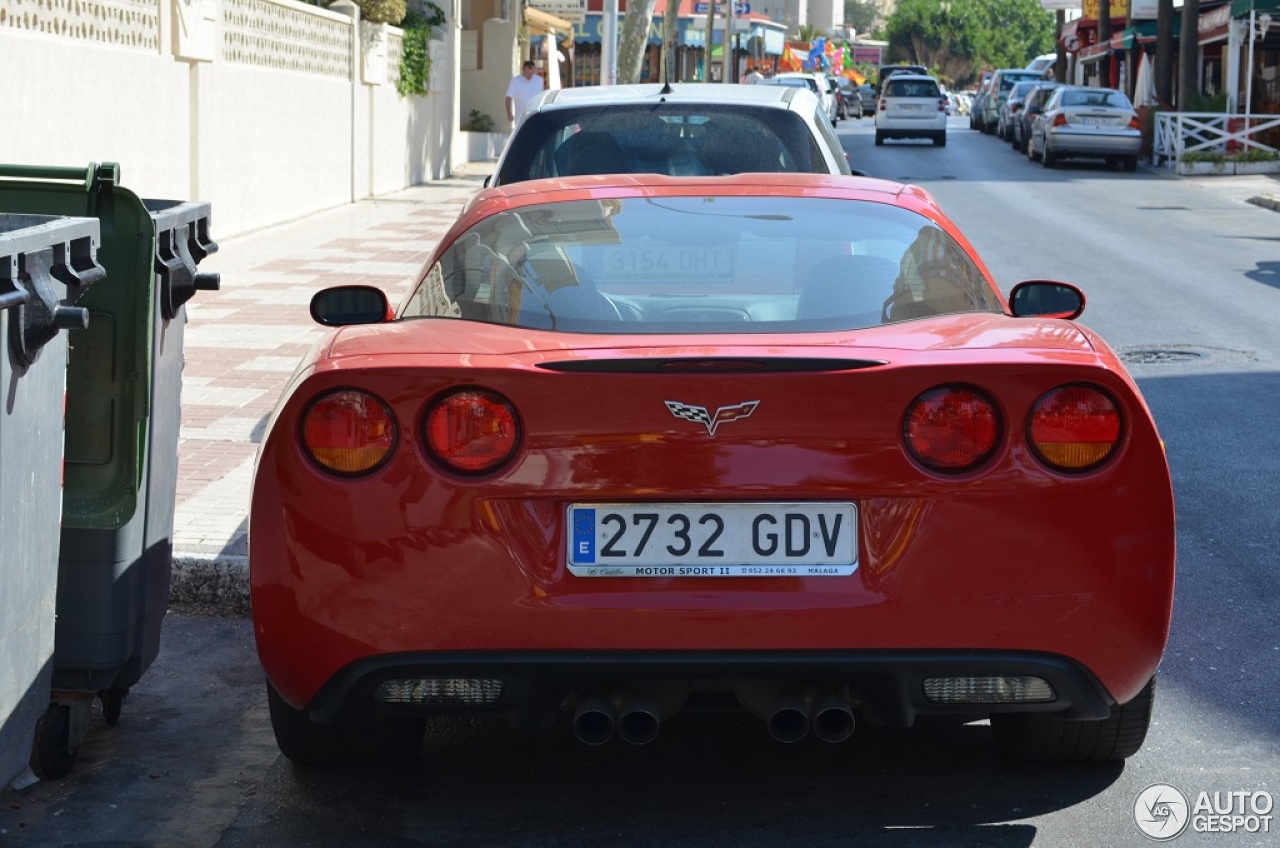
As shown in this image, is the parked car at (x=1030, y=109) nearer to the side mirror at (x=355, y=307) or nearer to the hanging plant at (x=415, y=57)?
the hanging plant at (x=415, y=57)

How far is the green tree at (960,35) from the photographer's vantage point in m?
144

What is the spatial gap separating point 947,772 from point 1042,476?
97 cm

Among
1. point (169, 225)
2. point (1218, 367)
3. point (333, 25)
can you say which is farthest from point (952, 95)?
point (169, 225)

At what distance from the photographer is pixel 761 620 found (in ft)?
11.9

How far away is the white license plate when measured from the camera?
3.62m

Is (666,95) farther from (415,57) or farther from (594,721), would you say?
(415,57)

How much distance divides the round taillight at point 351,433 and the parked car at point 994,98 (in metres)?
46.1

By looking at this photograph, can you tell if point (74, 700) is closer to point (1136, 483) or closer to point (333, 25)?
point (1136, 483)

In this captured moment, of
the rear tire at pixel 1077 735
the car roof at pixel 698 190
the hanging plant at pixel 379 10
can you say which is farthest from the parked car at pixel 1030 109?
the rear tire at pixel 1077 735

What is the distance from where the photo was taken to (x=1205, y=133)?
33.8m

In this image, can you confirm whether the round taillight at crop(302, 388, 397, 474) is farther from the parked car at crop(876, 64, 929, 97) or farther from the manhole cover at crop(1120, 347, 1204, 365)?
the parked car at crop(876, 64, 929, 97)

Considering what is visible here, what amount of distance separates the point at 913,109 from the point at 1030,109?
12.9 ft

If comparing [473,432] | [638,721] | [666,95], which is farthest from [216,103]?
[638,721]

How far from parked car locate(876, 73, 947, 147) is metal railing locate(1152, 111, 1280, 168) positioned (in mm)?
8032
